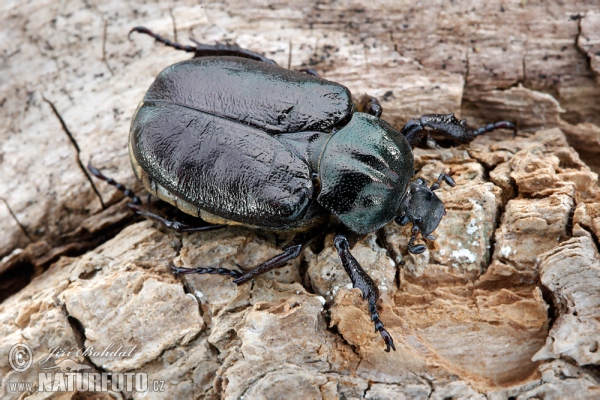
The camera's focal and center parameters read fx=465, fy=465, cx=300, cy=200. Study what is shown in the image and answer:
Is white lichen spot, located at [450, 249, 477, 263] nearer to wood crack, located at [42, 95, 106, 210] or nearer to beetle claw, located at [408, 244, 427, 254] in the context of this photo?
beetle claw, located at [408, 244, 427, 254]

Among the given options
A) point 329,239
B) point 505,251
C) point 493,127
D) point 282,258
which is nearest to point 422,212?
point 505,251

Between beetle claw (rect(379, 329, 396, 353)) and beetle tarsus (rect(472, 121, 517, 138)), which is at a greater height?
beetle tarsus (rect(472, 121, 517, 138))

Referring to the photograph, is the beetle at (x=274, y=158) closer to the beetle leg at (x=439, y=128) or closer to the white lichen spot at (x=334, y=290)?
the beetle leg at (x=439, y=128)

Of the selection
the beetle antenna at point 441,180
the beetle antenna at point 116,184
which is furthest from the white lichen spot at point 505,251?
the beetle antenna at point 116,184

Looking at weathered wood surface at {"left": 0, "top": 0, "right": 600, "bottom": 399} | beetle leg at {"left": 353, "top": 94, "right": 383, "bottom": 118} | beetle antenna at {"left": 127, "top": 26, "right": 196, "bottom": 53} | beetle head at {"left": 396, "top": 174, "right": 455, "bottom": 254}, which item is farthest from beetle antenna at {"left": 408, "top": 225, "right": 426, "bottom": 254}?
beetle antenna at {"left": 127, "top": 26, "right": 196, "bottom": 53}
